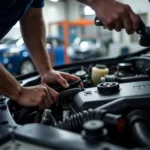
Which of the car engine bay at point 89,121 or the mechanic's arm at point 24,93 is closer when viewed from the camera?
the car engine bay at point 89,121

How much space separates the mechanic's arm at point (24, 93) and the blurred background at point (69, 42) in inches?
13.2

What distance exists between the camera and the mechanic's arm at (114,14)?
28.6 inches

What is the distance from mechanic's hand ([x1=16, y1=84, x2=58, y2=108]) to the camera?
2.86 feet

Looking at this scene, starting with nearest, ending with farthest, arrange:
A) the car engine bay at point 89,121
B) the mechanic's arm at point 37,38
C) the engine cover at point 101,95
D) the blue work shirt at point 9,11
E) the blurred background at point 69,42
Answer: the car engine bay at point 89,121
the engine cover at point 101,95
the blue work shirt at point 9,11
the mechanic's arm at point 37,38
the blurred background at point 69,42

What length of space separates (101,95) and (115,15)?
0.87 feet

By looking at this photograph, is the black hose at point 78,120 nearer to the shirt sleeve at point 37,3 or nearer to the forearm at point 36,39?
the forearm at point 36,39

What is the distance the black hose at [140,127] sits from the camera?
1.90 feet

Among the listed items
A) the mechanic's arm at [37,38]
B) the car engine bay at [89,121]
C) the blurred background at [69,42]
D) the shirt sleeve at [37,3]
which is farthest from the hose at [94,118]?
the shirt sleeve at [37,3]

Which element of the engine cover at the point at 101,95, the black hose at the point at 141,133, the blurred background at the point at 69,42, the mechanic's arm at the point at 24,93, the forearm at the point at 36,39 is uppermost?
the forearm at the point at 36,39

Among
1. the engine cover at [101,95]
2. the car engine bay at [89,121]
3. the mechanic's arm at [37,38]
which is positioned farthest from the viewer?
the mechanic's arm at [37,38]

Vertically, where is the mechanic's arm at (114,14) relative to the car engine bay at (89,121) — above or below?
above

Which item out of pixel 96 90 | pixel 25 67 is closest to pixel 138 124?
pixel 96 90

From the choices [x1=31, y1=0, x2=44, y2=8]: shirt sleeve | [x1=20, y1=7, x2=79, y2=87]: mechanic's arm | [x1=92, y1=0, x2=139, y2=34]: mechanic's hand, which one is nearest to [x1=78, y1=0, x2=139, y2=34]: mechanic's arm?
[x1=92, y1=0, x2=139, y2=34]: mechanic's hand

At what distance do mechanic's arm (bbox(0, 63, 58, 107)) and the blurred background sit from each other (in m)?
0.33
